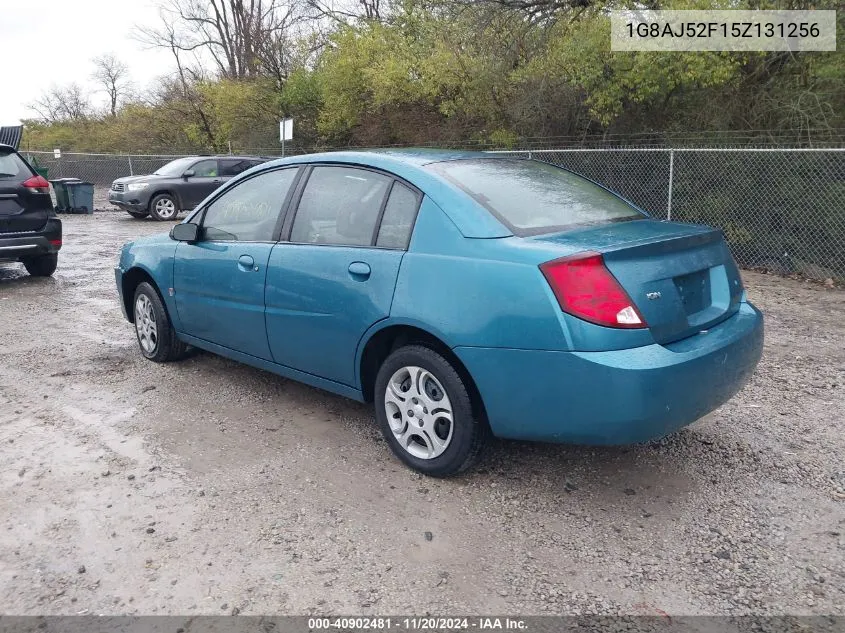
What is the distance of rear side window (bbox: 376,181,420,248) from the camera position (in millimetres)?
3562

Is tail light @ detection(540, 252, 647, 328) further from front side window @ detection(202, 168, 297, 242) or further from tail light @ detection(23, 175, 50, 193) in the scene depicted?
tail light @ detection(23, 175, 50, 193)

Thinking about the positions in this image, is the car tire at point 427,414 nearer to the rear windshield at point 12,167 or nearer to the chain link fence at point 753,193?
the rear windshield at point 12,167

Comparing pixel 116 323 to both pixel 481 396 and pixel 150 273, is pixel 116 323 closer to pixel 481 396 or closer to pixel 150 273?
pixel 150 273

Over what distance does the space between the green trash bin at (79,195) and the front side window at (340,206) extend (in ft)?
54.5

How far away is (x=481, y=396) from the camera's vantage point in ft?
10.5

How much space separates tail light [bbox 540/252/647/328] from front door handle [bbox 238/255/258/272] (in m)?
2.05

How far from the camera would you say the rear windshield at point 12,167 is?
27.1ft

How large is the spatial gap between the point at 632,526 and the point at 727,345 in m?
0.94

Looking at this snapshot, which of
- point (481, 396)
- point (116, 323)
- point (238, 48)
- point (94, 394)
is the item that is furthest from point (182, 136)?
point (481, 396)

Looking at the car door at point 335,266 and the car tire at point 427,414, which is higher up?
the car door at point 335,266

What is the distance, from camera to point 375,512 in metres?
3.24

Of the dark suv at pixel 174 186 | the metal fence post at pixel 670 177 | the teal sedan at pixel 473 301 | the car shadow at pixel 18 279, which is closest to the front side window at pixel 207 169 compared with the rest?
the dark suv at pixel 174 186

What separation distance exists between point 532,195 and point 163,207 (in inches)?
590

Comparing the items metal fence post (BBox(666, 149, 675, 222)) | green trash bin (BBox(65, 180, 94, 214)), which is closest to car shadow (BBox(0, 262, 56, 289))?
metal fence post (BBox(666, 149, 675, 222))
